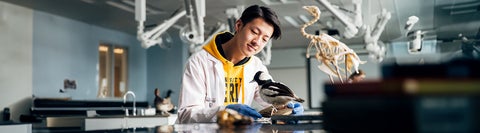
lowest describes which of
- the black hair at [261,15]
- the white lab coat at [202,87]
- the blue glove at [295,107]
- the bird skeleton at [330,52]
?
the blue glove at [295,107]

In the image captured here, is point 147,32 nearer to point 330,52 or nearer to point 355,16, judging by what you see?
point 355,16

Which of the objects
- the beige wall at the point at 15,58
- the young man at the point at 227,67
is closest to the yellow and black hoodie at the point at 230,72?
the young man at the point at 227,67

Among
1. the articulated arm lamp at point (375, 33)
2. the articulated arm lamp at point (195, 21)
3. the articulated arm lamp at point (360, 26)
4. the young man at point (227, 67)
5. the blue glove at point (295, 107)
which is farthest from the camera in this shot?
the articulated arm lamp at point (375, 33)

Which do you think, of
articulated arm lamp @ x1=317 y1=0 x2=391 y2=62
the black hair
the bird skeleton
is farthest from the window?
the black hair

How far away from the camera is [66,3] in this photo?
7.91m

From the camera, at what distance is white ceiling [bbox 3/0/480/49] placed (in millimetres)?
4629

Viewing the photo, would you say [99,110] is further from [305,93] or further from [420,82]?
[420,82]

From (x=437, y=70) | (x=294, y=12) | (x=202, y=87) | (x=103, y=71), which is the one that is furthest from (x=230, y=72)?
(x=103, y=71)

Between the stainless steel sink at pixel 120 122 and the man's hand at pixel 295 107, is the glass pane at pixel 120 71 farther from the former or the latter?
the man's hand at pixel 295 107

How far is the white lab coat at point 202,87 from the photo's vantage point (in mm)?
1803

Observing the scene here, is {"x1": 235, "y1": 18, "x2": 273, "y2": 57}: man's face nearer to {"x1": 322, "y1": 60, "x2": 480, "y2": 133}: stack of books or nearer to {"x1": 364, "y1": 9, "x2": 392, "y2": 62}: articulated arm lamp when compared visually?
{"x1": 322, "y1": 60, "x2": 480, "y2": 133}: stack of books

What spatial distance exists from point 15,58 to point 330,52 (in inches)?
266

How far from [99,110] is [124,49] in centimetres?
306

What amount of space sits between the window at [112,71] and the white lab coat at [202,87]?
8.35 metres
